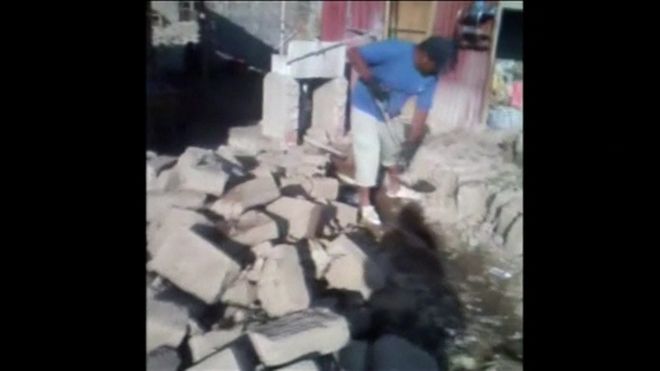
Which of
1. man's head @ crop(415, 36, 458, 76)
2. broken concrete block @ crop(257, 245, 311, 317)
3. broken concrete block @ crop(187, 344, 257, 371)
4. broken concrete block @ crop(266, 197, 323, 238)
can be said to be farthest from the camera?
man's head @ crop(415, 36, 458, 76)

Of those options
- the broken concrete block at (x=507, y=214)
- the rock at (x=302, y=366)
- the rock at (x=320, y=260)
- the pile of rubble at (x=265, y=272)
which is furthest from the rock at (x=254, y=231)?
the broken concrete block at (x=507, y=214)

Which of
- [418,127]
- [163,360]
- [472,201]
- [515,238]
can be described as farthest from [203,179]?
[515,238]

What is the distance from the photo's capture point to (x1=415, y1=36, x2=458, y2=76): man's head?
1733 mm

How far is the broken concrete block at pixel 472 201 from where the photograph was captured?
1.66 metres

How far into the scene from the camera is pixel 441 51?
71.1 inches

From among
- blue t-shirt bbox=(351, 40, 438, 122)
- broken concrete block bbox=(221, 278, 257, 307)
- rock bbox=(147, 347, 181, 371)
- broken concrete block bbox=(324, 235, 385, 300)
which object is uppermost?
blue t-shirt bbox=(351, 40, 438, 122)

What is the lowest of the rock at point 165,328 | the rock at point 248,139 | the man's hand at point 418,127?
the rock at point 165,328

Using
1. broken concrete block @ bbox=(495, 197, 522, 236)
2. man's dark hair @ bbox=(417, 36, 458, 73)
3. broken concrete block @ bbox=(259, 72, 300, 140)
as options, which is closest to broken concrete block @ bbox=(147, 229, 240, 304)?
broken concrete block @ bbox=(259, 72, 300, 140)

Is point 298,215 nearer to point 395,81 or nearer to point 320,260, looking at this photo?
point 320,260

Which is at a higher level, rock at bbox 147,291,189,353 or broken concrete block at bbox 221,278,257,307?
broken concrete block at bbox 221,278,257,307

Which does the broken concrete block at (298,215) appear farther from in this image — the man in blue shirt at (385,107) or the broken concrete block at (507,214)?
the broken concrete block at (507,214)

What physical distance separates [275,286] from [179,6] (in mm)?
901

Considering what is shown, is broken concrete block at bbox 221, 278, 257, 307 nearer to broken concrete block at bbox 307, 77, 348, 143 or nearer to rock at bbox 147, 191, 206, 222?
rock at bbox 147, 191, 206, 222

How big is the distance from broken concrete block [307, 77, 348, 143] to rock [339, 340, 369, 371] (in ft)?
1.80
